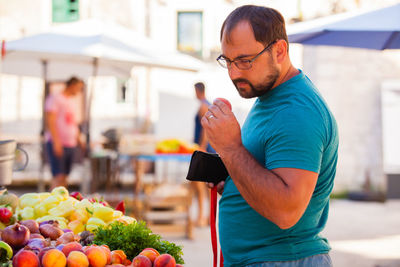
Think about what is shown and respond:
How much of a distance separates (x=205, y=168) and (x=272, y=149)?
0.47 meters

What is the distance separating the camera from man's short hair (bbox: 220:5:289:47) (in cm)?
176

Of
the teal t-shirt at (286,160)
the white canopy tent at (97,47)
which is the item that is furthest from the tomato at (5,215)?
the white canopy tent at (97,47)

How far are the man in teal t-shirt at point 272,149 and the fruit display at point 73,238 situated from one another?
16.4 inches

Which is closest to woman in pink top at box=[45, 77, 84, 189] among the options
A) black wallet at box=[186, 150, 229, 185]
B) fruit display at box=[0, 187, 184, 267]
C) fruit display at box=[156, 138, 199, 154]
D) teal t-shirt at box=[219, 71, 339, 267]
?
fruit display at box=[156, 138, 199, 154]

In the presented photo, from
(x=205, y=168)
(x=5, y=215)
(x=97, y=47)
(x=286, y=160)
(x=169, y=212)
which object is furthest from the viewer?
(x=169, y=212)

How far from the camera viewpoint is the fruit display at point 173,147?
752 cm

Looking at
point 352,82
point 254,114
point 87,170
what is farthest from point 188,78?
point 254,114

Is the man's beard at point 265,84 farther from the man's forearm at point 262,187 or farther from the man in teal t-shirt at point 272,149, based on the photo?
the man's forearm at point 262,187

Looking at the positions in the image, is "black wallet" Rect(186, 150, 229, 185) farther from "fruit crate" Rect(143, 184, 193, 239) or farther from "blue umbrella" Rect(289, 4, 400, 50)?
"fruit crate" Rect(143, 184, 193, 239)

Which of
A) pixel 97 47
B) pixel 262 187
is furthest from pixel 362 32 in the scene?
pixel 262 187

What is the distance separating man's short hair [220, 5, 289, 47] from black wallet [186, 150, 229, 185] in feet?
1.63

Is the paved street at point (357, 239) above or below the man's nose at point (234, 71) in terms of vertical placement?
below

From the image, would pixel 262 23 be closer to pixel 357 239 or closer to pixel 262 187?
pixel 262 187

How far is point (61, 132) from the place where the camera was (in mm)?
7316
